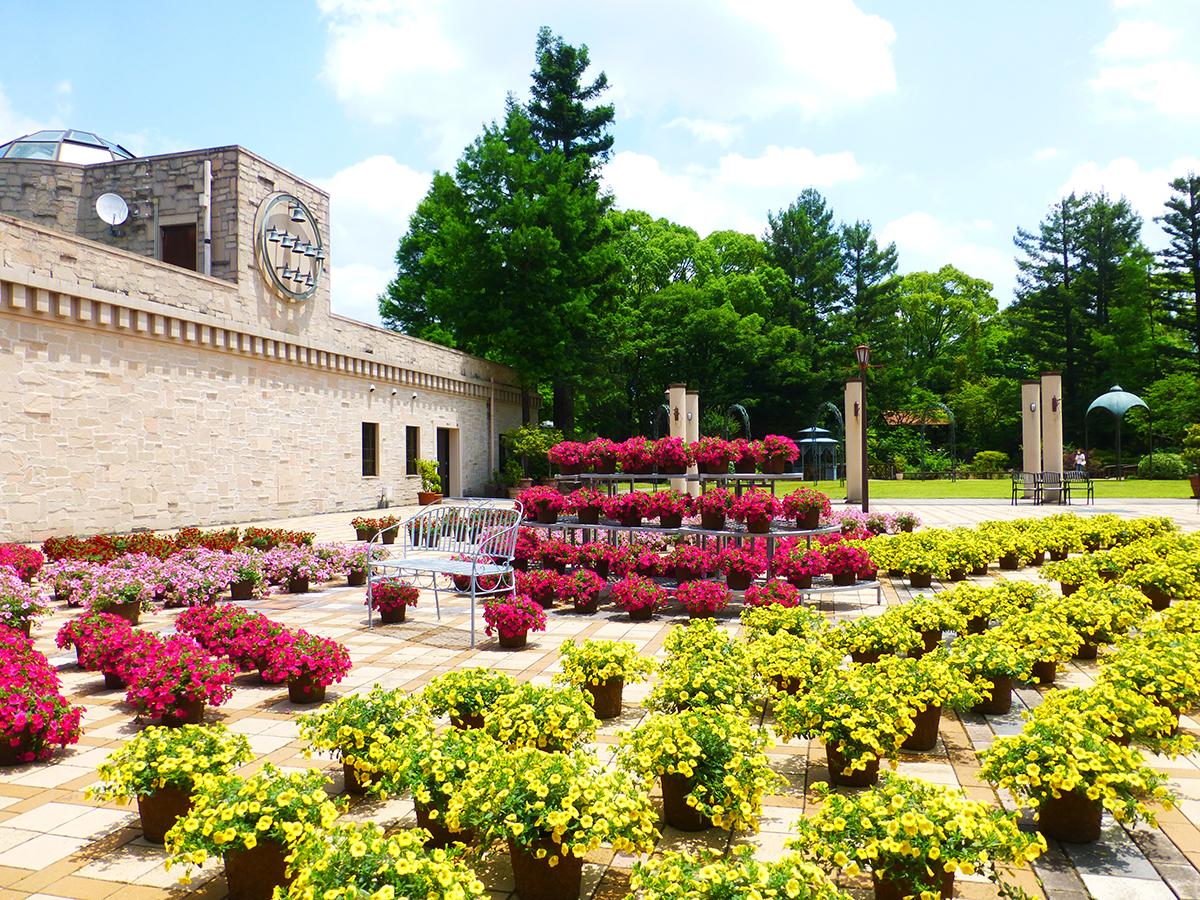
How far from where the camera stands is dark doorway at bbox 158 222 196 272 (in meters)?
19.3

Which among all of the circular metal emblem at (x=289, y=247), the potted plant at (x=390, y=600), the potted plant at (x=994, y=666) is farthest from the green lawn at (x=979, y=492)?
the potted plant at (x=994, y=666)

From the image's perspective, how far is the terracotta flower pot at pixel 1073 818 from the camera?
10.3ft

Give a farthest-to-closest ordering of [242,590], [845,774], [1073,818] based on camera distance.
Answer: [242,590] < [845,774] < [1073,818]

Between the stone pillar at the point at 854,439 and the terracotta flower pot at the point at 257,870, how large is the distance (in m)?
20.3

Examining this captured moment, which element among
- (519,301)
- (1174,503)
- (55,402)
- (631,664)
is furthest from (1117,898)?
(519,301)

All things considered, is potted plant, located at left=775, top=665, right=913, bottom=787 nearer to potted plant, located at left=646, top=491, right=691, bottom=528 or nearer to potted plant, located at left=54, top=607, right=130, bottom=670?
potted plant, located at left=54, top=607, right=130, bottom=670

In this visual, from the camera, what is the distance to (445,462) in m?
27.9

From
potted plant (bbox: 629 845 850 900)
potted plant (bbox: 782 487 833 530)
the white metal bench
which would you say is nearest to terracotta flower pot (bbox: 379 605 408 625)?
the white metal bench

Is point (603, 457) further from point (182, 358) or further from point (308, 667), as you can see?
point (182, 358)

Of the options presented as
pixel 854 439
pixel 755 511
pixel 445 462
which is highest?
pixel 854 439

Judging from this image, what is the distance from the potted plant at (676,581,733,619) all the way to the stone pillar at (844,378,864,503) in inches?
587

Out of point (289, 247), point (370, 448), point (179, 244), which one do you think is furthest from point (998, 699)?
point (370, 448)

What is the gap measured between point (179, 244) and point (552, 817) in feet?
66.9

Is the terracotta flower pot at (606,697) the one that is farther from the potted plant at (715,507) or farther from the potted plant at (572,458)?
the potted plant at (572,458)
